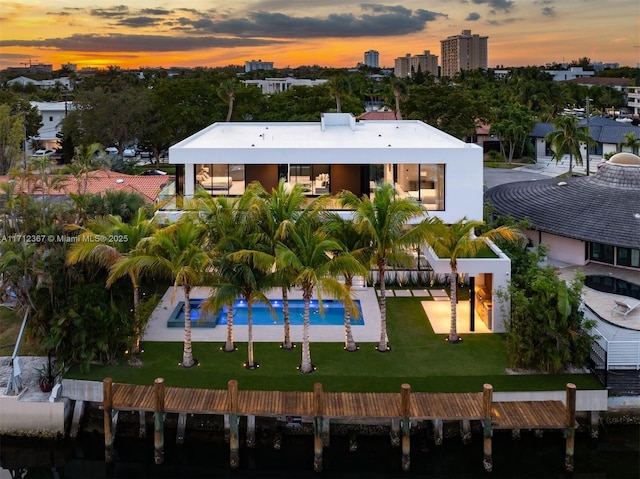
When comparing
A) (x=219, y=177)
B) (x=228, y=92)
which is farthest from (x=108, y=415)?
(x=228, y=92)

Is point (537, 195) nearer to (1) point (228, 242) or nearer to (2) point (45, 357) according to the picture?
(1) point (228, 242)

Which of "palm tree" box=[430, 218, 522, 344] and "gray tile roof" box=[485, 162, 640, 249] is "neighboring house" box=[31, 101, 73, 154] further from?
"palm tree" box=[430, 218, 522, 344]

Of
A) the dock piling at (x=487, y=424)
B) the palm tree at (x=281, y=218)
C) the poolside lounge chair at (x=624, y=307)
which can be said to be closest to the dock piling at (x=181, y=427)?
the palm tree at (x=281, y=218)

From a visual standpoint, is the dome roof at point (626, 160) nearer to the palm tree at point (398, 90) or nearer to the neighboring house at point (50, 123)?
the palm tree at point (398, 90)

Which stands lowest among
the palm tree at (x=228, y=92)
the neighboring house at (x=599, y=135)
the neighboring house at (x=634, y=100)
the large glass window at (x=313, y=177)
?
the large glass window at (x=313, y=177)

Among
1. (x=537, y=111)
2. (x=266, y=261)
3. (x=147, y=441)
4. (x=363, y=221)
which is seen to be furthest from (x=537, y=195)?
(x=537, y=111)

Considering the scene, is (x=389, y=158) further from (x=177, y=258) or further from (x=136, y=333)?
(x=136, y=333)
